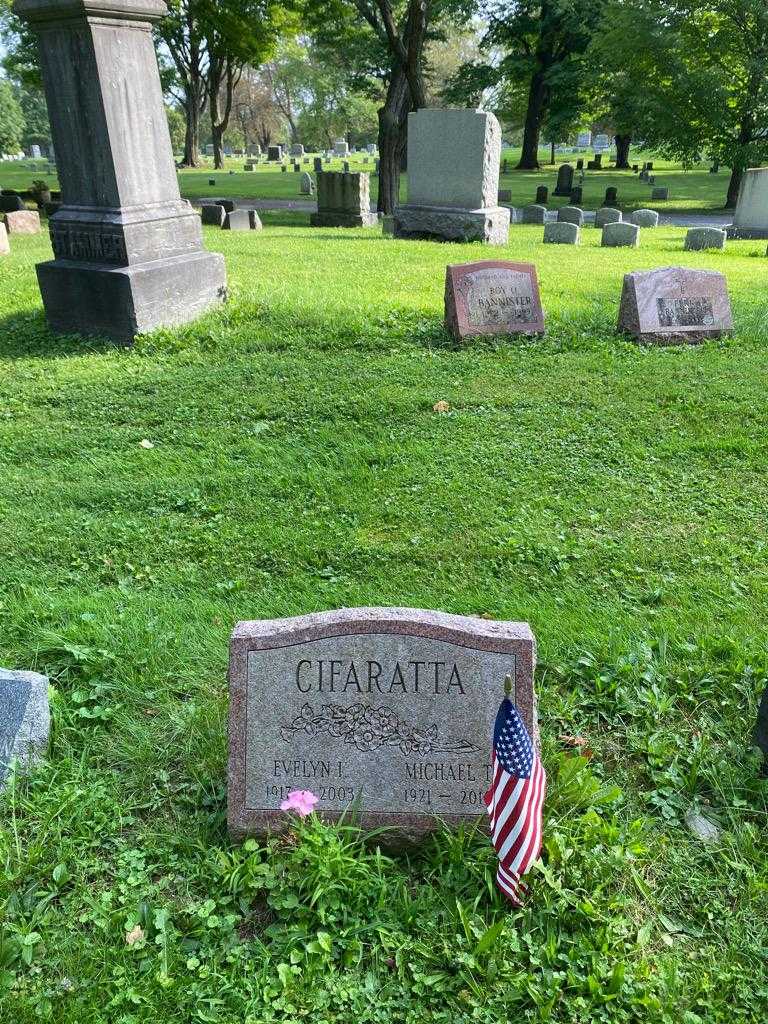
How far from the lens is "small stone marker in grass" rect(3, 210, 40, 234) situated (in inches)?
645

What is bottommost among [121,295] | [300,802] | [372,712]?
[300,802]

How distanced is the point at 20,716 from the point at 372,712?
1.27 meters

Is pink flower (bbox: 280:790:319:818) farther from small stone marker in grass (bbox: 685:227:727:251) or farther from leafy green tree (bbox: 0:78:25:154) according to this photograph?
leafy green tree (bbox: 0:78:25:154)

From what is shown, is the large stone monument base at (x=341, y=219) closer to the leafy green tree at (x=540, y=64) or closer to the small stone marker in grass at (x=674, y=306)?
the small stone marker in grass at (x=674, y=306)

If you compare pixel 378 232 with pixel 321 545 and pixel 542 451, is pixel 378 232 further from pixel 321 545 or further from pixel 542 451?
pixel 321 545

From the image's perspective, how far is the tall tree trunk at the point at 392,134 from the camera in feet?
62.2

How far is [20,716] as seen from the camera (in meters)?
2.76

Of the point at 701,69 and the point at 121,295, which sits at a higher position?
the point at 701,69

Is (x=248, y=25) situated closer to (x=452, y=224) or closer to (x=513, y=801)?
(x=452, y=224)

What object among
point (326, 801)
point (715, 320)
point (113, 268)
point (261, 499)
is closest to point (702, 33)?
point (715, 320)

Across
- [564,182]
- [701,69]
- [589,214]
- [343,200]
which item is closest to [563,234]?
[343,200]

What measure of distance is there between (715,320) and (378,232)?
10656mm

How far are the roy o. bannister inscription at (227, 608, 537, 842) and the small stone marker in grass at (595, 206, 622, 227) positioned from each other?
18.8 meters

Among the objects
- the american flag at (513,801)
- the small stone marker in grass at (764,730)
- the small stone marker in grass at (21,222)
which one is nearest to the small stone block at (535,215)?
the small stone marker in grass at (21,222)
